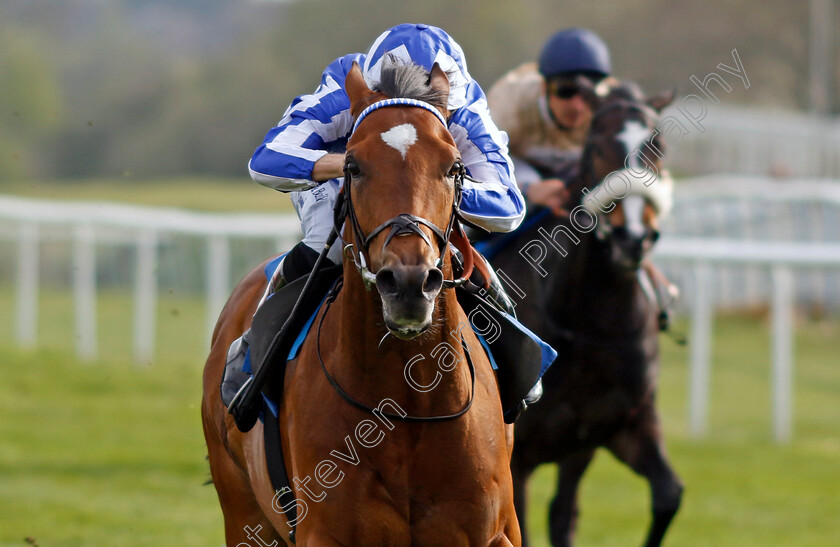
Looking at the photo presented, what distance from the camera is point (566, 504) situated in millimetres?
5387

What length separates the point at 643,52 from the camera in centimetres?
2144

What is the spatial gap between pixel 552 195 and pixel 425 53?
70.7 inches

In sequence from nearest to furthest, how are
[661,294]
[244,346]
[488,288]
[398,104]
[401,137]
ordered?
[401,137] < [398,104] < [488,288] < [244,346] < [661,294]

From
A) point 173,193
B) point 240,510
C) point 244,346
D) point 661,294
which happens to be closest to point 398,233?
point 244,346

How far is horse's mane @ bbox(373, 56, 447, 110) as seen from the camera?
9.45ft

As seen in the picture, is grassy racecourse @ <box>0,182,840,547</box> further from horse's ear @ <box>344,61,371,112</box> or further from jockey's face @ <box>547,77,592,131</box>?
horse's ear @ <box>344,61,371,112</box>

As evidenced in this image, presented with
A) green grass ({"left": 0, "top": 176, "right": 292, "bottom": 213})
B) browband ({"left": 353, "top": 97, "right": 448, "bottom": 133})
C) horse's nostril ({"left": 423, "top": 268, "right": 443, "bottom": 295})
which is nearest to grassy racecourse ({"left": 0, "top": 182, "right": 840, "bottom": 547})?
browband ({"left": 353, "top": 97, "right": 448, "bottom": 133})

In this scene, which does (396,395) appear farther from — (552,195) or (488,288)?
(552,195)

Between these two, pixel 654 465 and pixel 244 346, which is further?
pixel 654 465

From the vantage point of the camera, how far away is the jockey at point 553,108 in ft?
17.4

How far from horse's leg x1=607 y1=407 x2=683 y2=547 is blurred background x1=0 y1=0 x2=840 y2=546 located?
1.50 meters

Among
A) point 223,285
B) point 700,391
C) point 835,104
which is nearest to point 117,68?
point 835,104

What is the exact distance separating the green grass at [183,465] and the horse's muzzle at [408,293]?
2148 millimetres

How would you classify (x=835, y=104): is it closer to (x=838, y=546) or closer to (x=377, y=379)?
(x=838, y=546)
